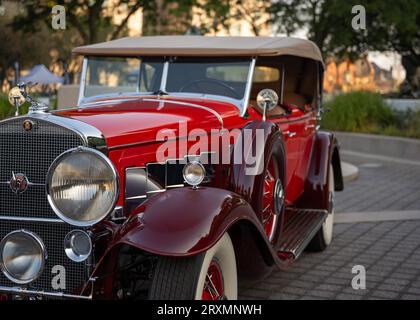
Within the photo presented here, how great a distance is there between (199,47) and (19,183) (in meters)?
1.97

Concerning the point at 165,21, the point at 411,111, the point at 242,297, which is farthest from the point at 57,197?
the point at 165,21

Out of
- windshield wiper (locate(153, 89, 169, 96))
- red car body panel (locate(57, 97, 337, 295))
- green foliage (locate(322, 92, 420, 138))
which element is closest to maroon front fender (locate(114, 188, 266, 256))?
red car body panel (locate(57, 97, 337, 295))

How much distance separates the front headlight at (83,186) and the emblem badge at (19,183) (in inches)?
8.4

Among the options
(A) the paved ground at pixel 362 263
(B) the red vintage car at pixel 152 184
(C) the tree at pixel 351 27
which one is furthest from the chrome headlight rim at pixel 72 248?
(C) the tree at pixel 351 27

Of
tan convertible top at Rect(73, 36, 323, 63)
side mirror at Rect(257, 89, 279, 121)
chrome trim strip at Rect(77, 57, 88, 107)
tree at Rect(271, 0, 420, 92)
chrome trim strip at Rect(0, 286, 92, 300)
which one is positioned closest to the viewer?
chrome trim strip at Rect(0, 286, 92, 300)

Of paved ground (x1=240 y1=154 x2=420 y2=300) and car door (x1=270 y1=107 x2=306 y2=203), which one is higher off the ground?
car door (x1=270 y1=107 x2=306 y2=203)

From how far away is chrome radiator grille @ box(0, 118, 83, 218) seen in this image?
3.31m

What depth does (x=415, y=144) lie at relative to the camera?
12.4 meters

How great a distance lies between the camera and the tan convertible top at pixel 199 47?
4723mm

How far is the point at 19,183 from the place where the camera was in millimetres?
3359

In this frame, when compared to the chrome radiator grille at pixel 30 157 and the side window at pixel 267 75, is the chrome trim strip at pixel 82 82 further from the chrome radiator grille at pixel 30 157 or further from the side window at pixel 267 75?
the chrome radiator grille at pixel 30 157

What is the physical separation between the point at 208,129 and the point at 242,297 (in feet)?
4.21

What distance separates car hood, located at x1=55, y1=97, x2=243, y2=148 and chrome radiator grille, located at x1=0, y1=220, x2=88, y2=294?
53 cm

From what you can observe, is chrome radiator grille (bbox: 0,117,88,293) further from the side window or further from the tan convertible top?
the side window
